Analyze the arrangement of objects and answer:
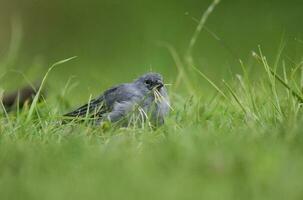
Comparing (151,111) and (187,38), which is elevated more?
(187,38)

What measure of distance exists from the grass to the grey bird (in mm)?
141

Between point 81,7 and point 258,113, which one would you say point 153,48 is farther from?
point 258,113

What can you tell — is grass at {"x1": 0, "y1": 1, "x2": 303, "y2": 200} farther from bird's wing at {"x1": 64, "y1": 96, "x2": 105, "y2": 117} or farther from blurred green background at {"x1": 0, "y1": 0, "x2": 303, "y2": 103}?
blurred green background at {"x1": 0, "y1": 0, "x2": 303, "y2": 103}

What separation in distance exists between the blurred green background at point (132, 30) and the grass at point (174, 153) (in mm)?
5575

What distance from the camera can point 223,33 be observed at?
13000mm

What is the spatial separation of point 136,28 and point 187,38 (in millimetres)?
1409

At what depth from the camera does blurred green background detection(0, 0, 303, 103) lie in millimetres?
11969

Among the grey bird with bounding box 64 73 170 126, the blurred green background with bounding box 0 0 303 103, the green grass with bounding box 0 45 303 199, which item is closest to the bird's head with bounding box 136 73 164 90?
the grey bird with bounding box 64 73 170 126

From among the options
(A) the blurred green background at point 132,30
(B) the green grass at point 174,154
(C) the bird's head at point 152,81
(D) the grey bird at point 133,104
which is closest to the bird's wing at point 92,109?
(D) the grey bird at point 133,104

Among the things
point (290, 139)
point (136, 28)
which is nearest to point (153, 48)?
point (136, 28)

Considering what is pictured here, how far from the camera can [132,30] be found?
14.0m

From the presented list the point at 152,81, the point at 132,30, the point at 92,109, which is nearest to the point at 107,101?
the point at 92,109

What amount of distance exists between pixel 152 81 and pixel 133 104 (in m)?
0.24

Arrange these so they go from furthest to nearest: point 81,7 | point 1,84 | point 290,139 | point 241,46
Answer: point 81,7, point 241,46, point 1,84, point 290,139
